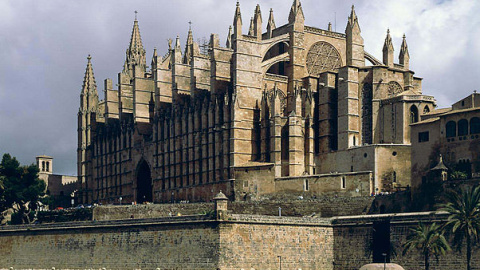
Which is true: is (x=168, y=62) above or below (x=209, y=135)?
above

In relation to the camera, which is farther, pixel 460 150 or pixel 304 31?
pixel 304 31

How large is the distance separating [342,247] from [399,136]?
43.7 ft

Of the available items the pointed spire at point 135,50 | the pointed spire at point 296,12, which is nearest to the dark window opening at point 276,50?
the pointed spire at point 296,12

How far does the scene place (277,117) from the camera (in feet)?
225

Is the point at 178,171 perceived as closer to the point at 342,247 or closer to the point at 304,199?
the point at 304,199

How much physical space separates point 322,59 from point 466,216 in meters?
31.7

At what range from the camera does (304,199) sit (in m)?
62.5

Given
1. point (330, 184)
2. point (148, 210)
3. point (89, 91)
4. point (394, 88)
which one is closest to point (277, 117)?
point (330, 184)

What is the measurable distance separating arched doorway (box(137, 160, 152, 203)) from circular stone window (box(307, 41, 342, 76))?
1832 centimetres

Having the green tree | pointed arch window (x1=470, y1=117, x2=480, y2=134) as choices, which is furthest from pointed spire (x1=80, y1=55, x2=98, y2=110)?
pointed arch window (x1=470, y1=117, x2=480, y2=134)

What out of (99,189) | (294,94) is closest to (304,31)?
(294,94)

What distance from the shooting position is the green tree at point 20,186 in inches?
3091

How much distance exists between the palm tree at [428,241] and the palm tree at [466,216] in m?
0.70

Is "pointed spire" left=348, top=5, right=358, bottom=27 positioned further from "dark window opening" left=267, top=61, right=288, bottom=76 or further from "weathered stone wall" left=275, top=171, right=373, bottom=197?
"weathered stone wall" left=275, top=171, right=373, bottom=197
